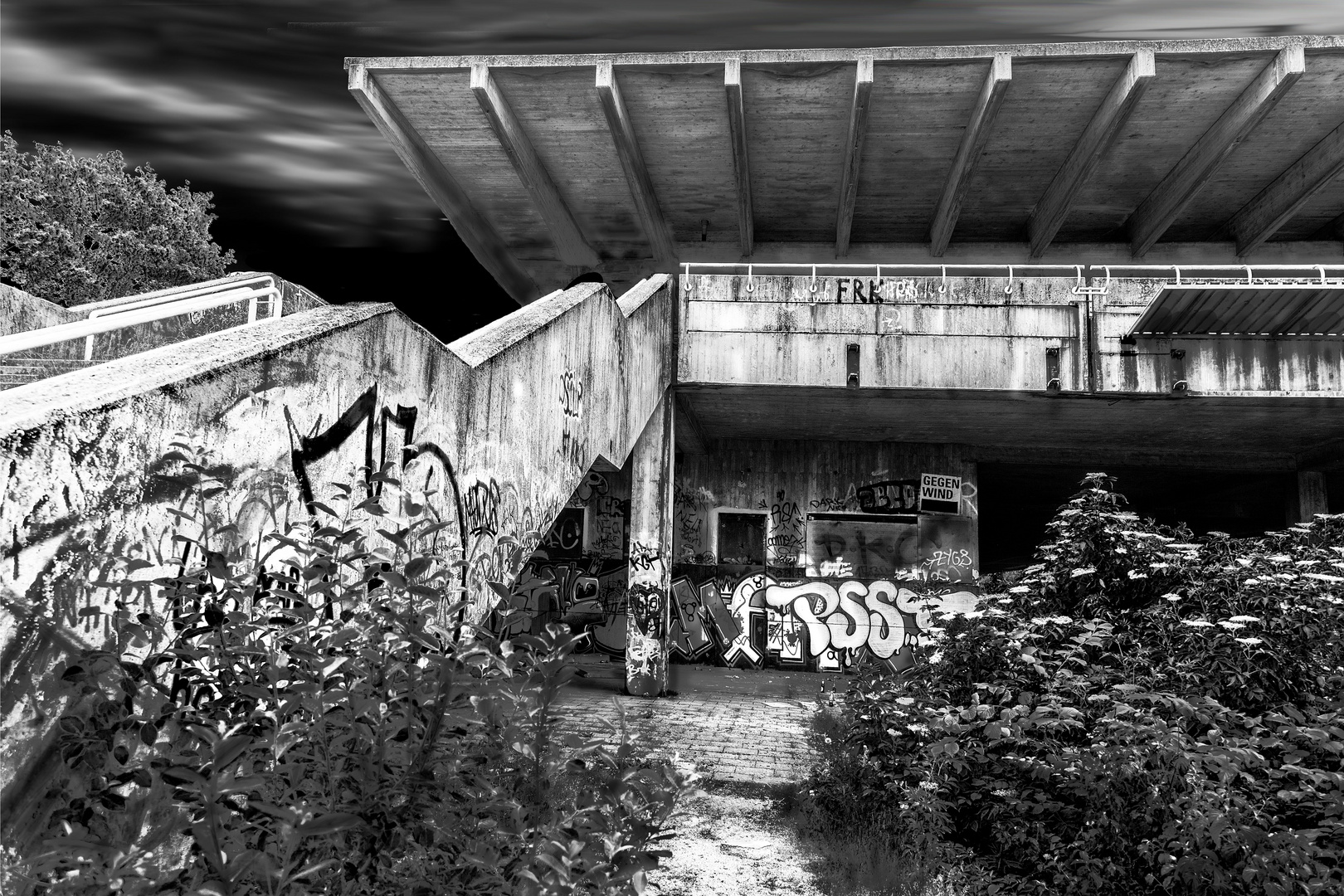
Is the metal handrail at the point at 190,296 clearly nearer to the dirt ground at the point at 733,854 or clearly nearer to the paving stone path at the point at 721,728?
the paving stone path at the point at 721,728

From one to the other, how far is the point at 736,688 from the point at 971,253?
42.9 ft

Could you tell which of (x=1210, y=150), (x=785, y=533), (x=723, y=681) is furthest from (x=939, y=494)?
(x=1210, y=150)

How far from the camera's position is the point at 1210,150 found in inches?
642

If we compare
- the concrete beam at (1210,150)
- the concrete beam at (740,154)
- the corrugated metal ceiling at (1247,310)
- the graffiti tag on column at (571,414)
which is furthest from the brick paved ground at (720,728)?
the concrete beam at (1210,150)

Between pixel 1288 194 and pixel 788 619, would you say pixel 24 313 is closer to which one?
pixel 788 619

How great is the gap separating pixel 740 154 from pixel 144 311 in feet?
47.8

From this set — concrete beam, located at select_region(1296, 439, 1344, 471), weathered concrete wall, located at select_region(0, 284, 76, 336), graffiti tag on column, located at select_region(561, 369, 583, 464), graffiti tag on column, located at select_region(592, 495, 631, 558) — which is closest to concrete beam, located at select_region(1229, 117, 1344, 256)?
concrete beam, located at select_region(1296, 439, 1344, 471)

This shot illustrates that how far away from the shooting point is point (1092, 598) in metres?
6.41

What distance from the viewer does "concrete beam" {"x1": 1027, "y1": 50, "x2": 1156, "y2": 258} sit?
47.2 feet

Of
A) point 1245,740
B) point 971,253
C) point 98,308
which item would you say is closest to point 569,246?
point 971,253

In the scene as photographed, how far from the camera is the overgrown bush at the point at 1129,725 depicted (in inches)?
175

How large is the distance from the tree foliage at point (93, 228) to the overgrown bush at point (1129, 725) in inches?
914

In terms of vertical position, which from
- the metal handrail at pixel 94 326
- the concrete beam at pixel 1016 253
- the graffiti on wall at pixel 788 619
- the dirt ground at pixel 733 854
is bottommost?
the dirt ground at pixel 733 854

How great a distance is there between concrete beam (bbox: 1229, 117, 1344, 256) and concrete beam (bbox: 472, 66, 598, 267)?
16339 mm
